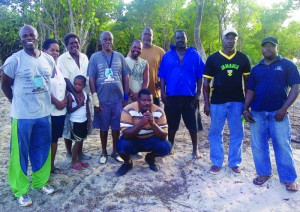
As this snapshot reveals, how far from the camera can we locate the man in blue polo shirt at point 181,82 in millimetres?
4379

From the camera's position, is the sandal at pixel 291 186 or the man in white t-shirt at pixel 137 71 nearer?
the sandal at pixel 291 186

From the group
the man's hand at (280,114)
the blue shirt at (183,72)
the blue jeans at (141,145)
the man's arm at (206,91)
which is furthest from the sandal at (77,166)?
the man's hand at (280,114)

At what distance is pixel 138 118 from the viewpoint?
4.01 metres

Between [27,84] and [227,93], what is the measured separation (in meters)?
2.67

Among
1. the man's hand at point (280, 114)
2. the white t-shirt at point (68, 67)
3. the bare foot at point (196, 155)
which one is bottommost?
the bare foot at point (196, 155)

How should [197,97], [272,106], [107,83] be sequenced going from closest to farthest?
1. [272,106]
2. [107,83]
3. [197,97]

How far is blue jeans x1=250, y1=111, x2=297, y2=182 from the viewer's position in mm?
3578

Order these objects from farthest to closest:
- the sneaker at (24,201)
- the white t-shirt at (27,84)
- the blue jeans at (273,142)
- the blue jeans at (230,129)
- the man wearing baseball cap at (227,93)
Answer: the blue jeans at (230,129) → the man wearing baseball cap at (227,93) → the blue jeans at (273,142) → the sneaker at (24,201) → the white t-shirt at (27,84)

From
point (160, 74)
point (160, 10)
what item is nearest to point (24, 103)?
point (160, 74)

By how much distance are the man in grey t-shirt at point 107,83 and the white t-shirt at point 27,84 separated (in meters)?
1.01

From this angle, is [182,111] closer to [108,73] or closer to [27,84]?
[108,73]

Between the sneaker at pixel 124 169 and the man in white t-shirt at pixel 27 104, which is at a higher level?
the man in white t-shirt at pixel 27 104

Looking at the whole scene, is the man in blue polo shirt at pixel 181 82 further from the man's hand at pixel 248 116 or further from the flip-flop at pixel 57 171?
the flip-flop at pixel 57 171

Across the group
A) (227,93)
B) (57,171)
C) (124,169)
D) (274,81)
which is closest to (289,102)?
(274,81)
